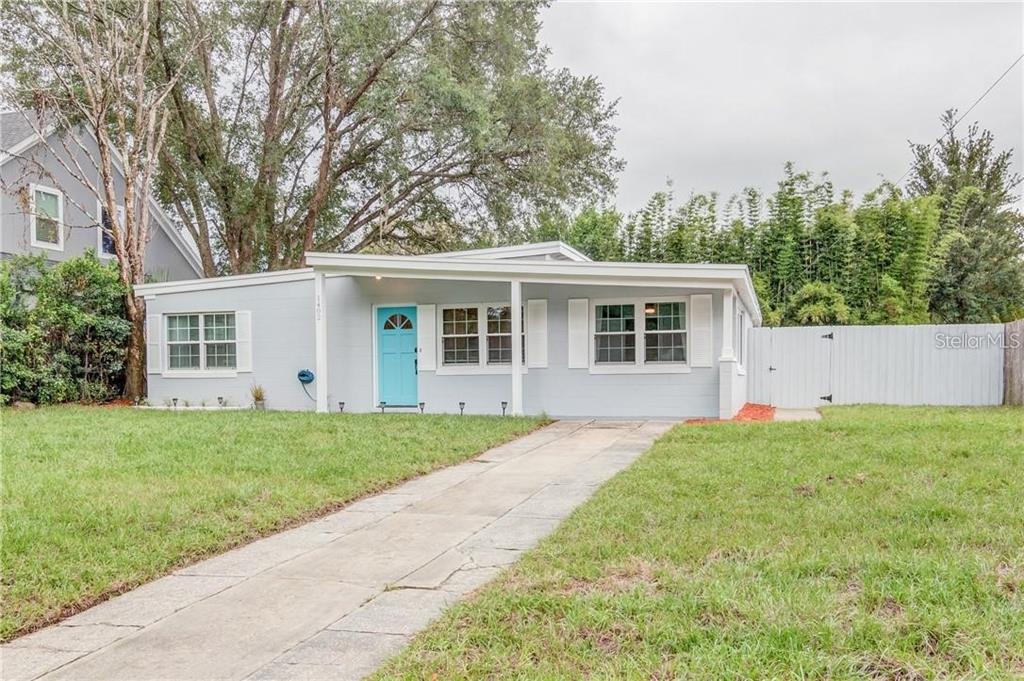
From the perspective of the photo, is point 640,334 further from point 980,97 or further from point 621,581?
point 980,97

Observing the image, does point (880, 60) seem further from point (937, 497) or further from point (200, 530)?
point (200, 530)

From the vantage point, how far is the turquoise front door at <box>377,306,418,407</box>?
43.0 ft

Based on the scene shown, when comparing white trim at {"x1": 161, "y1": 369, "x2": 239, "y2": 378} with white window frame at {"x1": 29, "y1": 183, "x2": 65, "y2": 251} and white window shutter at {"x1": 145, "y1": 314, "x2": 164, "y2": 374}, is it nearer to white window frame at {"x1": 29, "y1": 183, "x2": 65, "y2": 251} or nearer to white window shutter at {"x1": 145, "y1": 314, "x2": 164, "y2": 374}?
white window shutter at {"x1": 145, "y1": 314, "x2": 164, "y2": 374}

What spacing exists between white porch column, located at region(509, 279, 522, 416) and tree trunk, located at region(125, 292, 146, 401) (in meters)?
8.20

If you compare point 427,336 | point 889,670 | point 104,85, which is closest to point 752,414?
point 427,336

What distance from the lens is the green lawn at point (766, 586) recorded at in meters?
2.79

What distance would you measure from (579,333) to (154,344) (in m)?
8.89

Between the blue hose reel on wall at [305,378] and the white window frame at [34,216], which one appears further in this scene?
the white window frame at [34,216]

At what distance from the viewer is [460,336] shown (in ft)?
42.2

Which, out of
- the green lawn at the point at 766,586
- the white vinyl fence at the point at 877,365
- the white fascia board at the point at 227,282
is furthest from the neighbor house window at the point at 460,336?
the green lawn at the point at 766,586

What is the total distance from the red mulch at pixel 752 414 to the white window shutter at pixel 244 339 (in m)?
8.38

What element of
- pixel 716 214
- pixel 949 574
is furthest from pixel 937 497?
pixel 716 214

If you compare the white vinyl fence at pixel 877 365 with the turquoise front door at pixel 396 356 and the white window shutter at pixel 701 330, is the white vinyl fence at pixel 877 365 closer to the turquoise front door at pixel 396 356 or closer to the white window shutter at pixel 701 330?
the white window shutter at pixel 701 330

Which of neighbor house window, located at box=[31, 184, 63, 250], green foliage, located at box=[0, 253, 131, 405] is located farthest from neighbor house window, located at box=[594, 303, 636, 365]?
neighbor house window, located at box=[31, 184, 63, 250]
